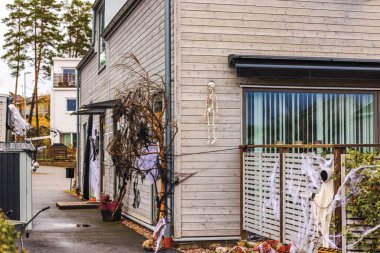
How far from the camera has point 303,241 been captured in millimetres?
9062

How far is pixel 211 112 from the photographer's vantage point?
37.1ft

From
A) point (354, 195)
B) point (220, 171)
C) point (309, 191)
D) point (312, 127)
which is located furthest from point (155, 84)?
point (354, 195)

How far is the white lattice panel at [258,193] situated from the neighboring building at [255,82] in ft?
1.13

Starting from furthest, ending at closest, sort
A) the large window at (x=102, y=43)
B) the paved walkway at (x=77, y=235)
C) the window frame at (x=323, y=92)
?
1. the large window at (x=102, y=43)
2. the window frame at (x=323, y=92)
3. the paved walkway at (x=77, y=235)

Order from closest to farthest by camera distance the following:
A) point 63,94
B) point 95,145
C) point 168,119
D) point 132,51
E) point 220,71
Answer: point 168,119
point 220,71
point 132,51
point 95,145
point 63,94

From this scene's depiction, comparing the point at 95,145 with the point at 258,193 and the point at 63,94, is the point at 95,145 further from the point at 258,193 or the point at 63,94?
the point at 63,94

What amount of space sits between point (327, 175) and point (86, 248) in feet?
14.9

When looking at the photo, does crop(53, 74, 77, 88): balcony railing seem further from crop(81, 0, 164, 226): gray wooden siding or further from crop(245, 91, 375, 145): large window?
crop(245, 91, 375, 145): large window

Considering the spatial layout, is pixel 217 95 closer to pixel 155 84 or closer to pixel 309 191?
pixel 155 84

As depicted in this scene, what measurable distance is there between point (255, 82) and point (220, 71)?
2.11 feet

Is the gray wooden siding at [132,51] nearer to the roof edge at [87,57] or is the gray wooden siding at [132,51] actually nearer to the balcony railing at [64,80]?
the roof edge at [87,57]

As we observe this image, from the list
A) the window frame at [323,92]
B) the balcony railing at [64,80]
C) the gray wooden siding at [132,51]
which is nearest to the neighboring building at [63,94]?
the balcony railing at [64,80]

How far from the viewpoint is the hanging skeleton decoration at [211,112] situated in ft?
37.0

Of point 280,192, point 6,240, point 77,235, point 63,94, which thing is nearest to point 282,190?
point 280,192
